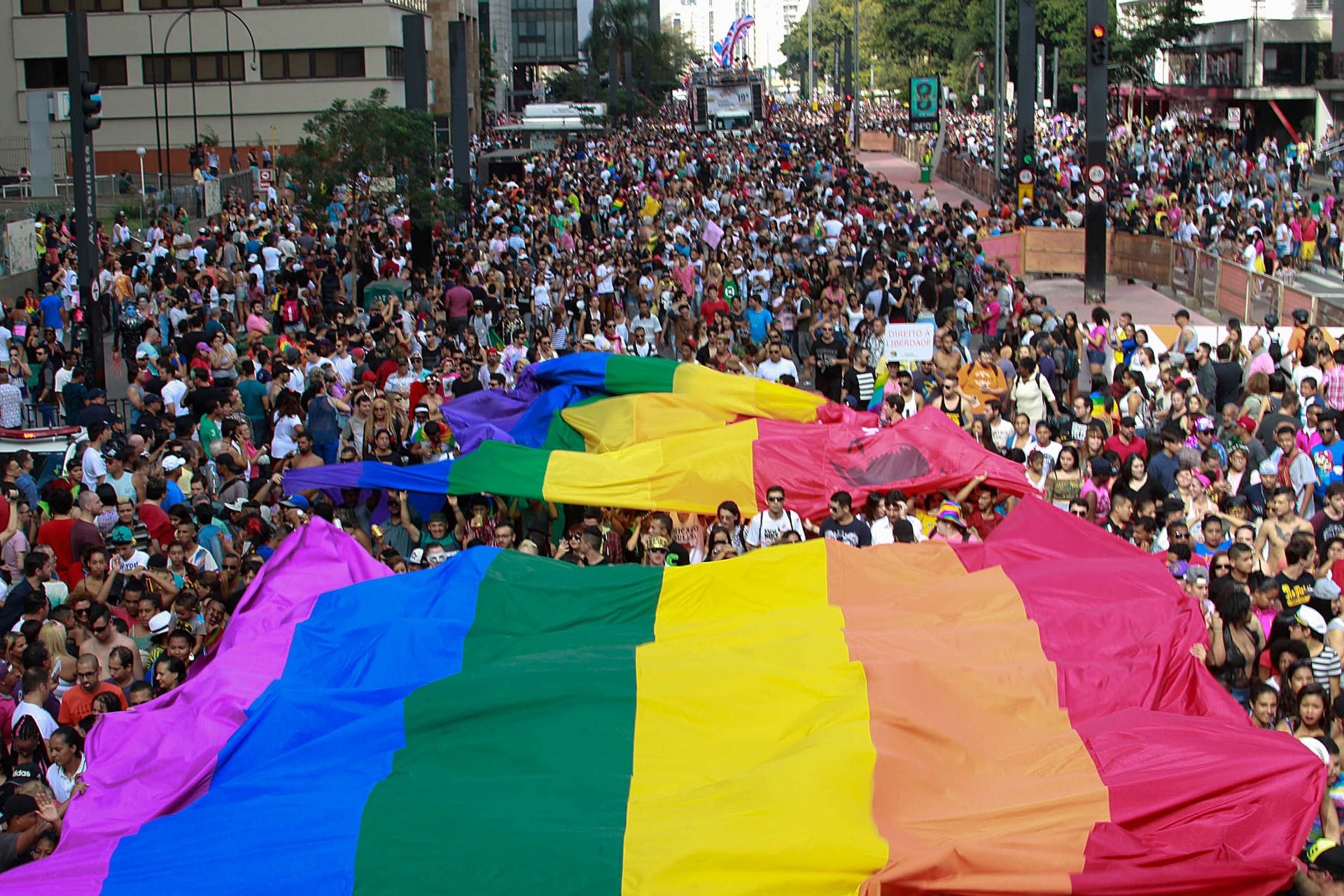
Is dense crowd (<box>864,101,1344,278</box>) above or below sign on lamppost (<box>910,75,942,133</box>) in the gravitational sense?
below

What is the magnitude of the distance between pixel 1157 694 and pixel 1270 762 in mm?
1305

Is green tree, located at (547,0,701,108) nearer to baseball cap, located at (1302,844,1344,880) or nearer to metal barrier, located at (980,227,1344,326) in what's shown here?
metal barrier, located at (980,227,1344,326)

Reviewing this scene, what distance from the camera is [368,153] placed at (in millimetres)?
26156

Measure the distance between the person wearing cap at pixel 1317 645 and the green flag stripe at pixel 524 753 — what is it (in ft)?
12.1

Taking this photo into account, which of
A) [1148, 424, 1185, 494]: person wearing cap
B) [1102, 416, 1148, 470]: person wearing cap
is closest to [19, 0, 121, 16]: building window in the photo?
[1102, 416, 1148, 470]: person wearing cap

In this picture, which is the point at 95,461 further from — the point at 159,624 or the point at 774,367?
the point at 774,367

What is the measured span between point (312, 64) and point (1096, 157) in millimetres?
36572

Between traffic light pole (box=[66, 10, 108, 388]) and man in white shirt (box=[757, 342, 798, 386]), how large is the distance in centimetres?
761

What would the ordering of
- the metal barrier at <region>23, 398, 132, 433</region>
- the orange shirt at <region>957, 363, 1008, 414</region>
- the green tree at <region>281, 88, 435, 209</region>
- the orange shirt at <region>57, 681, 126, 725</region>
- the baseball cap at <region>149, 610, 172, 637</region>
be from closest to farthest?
1. the orange shirt at <region>57, 681, 126, 725</region>
2. the baseball cap at <region>149, 610, 172, 637</region>
3. the orange shirt at <region>957, 363, 1008, 414</region>
4. the metal barrier at <region>23, 398, 132, 433</region>
5. the green tree at <region>281, 88, 435, 209</region>

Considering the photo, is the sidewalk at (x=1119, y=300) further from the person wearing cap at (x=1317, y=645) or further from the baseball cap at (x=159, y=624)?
the baseball cap at (x=159, y=624)

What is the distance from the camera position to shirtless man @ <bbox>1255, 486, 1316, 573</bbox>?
10352 mm

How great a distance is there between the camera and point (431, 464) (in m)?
12.6

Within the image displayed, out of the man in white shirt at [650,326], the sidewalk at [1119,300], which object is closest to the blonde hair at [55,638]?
the man in white shirt at [650,326]

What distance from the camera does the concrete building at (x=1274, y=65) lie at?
55.9 metres
